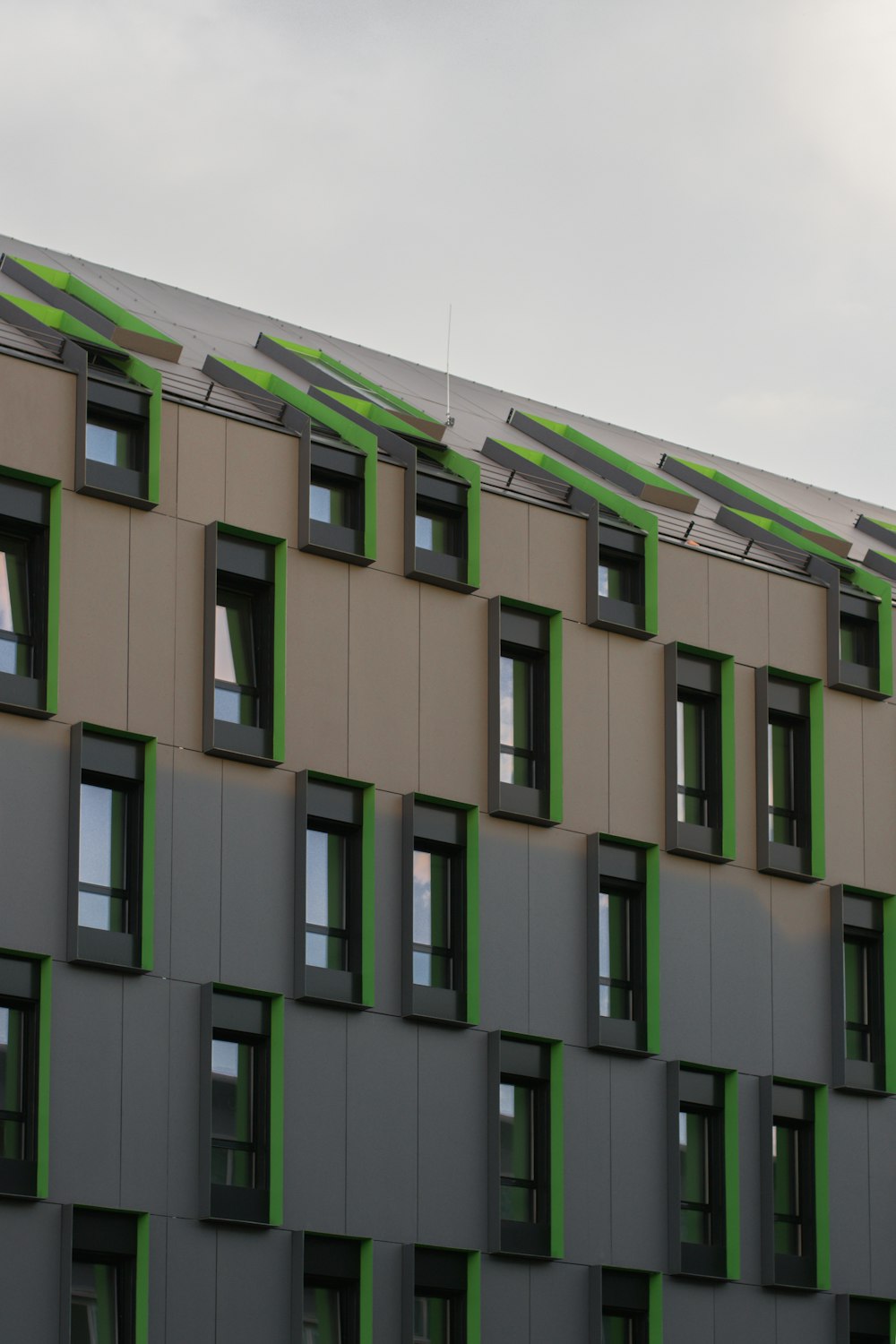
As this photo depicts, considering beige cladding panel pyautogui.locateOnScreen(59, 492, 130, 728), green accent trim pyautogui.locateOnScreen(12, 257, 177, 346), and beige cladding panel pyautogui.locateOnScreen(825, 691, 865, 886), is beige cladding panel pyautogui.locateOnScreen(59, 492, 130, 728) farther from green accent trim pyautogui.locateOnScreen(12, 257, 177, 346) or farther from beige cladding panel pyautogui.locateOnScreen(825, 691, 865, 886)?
beige cladding panel pyautogui.locateOnScreen(825, 691, 865, 886)

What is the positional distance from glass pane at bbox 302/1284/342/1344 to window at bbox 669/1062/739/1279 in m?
6.12

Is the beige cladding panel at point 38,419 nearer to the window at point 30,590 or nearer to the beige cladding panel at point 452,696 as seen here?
the window at point 30,590

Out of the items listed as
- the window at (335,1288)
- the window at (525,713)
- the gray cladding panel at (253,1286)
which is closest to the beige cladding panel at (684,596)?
the window at (525,713)

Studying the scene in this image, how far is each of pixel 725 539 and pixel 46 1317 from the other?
20507mm

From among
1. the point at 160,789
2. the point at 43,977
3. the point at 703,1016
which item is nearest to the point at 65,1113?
the point at 43,977

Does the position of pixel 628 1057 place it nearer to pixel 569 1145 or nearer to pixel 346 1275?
pixel 569 1145

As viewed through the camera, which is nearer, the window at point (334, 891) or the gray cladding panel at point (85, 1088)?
the gray cladding panel at point (85, 1088)

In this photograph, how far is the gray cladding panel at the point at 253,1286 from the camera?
3503 cm

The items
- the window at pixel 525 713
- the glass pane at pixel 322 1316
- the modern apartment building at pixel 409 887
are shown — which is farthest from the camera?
the window at pixel 525 713

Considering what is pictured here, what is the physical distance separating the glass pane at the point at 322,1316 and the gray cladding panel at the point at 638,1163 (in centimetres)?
501

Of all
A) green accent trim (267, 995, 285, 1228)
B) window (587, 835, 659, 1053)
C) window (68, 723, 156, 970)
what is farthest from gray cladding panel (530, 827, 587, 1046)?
window (68, 723, 156, 970)

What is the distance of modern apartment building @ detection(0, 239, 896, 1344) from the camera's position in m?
35.0

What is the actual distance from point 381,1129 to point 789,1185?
8.53 metres

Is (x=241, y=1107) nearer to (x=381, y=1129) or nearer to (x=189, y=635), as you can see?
(x=381, y=1129)
